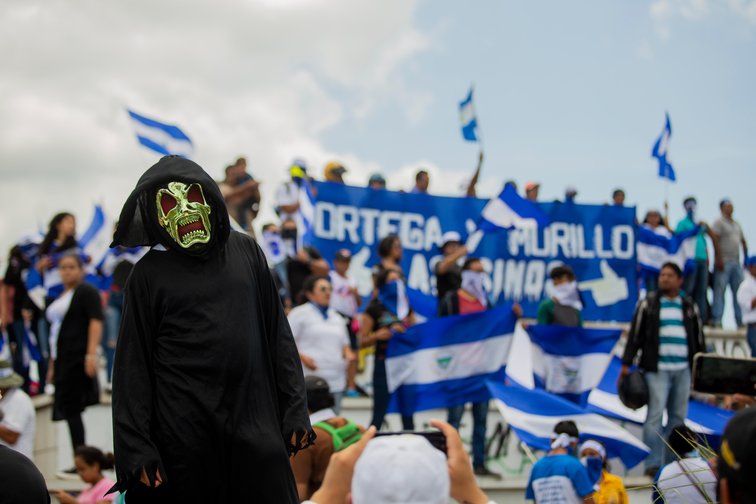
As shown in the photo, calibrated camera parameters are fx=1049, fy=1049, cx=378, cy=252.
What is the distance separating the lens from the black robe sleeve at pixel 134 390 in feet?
11.1

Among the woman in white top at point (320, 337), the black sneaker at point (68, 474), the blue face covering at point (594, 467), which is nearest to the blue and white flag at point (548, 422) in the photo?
the blue face covering at point (594, 467)

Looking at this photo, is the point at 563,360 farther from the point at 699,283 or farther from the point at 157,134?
the point at 699,283

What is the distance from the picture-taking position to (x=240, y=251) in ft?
12.4

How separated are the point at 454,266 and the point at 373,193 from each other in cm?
299

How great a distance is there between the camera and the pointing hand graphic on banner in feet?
48.5

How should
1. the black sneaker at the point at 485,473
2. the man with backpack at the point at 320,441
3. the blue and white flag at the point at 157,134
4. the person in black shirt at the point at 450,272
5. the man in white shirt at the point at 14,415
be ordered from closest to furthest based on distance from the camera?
the man with backpack at the point at 320,441
the man in white shirt at the point at 14,415
the black sneaker at the point at 485,473
the person in black shirt at the point at 450,272
the blue and white flag at the point at 157,134

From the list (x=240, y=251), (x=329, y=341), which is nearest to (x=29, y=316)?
(x=329, y=341)

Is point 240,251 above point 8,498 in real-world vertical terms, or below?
above

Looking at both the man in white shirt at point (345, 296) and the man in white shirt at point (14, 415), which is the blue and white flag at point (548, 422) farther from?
the man in white shirt at point (14, 415)

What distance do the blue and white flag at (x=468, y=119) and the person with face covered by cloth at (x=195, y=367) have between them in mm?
11075

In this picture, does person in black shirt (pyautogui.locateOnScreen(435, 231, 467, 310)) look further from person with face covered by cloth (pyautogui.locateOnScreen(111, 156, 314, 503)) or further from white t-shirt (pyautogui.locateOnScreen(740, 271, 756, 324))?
person with face covered by cloth (pyautogui.locateOnScreen(111, 156, 314, 503))

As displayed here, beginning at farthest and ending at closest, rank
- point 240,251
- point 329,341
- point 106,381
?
point 106,381, point 329,341, point 240,251

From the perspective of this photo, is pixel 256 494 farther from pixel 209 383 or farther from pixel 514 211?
pixel 514 211

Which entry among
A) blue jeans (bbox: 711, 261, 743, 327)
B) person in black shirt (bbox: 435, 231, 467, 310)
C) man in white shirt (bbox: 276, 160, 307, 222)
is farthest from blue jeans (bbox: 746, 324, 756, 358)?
man in white shirt (bbox: 276, 160, 307, 222)
